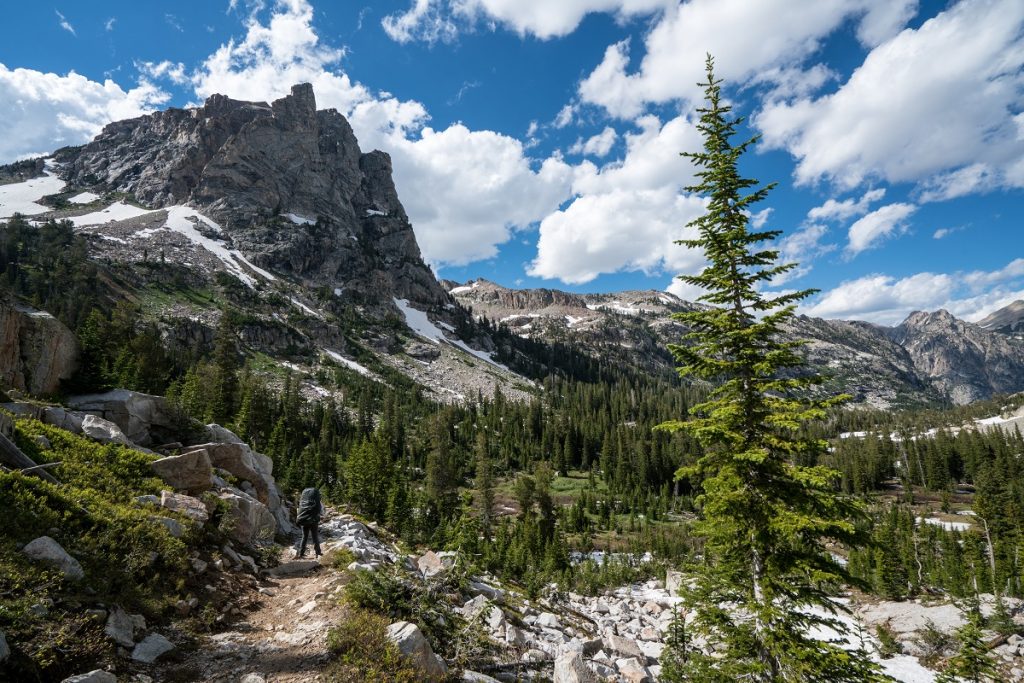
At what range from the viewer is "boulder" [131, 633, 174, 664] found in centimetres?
737

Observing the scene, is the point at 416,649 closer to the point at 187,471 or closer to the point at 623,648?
the point at 187,471

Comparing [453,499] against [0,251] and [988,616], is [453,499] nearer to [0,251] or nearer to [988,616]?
[988,616]

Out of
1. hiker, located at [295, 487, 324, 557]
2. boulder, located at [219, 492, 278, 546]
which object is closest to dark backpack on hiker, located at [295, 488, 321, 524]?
hiker, located at [295, 487, 324, 557]

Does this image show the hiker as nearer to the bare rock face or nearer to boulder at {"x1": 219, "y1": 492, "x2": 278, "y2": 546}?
boulder at {"x1": 219, "y1": 492, "x2": 278, "y2": 546}

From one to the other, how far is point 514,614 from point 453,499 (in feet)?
134

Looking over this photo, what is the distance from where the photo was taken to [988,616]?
123 feet

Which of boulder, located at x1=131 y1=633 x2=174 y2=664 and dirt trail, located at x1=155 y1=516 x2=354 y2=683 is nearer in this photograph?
boulder, located at x1=131 y1=633 x2=174 y2=664

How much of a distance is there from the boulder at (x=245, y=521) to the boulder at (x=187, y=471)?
2.51 feet

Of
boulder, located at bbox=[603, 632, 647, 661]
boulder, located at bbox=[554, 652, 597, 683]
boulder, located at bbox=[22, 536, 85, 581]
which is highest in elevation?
boulder, located at bbox=[22, 536, 85, 581]

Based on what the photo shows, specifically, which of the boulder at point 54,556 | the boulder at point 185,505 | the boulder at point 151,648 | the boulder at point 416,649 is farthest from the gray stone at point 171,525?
the boulder at point 416,649

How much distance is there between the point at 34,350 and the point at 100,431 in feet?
27.9

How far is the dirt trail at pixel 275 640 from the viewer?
758 cm

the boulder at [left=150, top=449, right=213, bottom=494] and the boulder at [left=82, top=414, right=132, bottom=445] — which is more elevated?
the boulder at [left=82, top=414, right=132, bottom=445]

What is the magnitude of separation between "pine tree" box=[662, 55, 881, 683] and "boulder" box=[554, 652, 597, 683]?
2414 millimetres
